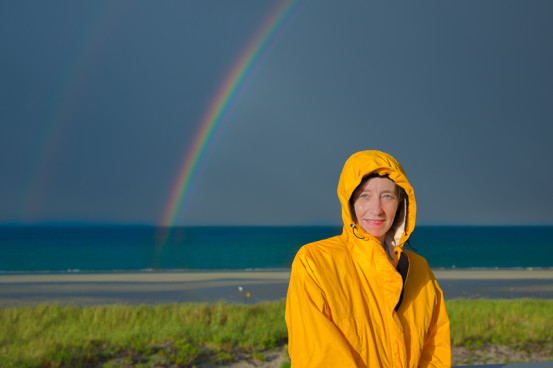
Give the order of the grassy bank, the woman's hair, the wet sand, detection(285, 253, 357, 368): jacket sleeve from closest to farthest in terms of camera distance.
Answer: detection(285, 253, 357, 368): jacket sleeve → the woman's hair → the grassy bank → the wet sand

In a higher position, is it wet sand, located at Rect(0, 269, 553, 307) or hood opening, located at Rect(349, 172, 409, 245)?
hood opening, located at Rect(349, 172, 409, 245)

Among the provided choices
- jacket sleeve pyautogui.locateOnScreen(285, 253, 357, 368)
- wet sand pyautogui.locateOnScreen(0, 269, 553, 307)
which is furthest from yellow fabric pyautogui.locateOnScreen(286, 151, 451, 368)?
wet sand pyautogui.locateOnScreen(0, 269, 553, 307)

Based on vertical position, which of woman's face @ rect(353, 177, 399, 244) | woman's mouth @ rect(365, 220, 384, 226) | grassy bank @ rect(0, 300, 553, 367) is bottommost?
grassy bank @ rect(0, 300, 553, 367)

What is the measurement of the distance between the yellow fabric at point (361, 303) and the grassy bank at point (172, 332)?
3750 mm

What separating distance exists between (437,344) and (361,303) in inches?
21.7

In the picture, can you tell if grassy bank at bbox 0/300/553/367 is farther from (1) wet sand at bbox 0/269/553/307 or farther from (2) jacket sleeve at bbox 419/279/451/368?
(2) jacket sleeve at bbox 419/279/451/368

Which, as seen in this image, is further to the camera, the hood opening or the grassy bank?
the grassy bank

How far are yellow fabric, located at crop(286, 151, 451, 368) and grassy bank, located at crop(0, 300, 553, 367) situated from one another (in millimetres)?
3750

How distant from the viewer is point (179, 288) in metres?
14.2

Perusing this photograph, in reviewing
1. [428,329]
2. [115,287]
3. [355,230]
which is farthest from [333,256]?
[115,287]

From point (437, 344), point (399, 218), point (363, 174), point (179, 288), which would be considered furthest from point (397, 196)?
point (179, 288)

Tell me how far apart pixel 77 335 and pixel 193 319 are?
1582mm

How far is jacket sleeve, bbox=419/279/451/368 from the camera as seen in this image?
7.82 feet

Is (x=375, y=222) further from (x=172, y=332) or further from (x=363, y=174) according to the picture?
(x=172, y=332)
